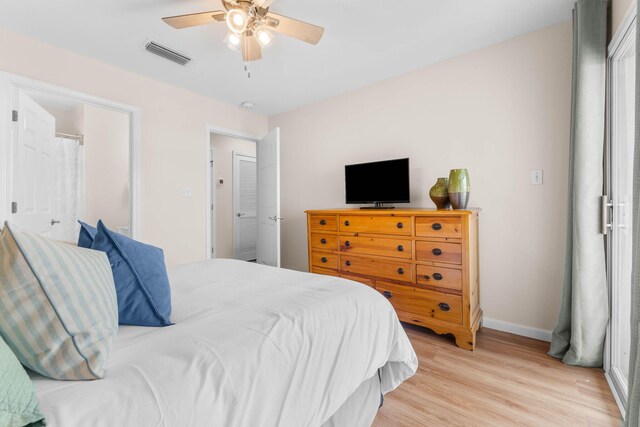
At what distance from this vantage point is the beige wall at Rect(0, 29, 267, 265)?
8.19 feet

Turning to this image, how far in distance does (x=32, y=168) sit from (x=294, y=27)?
2.60 m

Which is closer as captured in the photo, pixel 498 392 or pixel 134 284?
pixel 134 284

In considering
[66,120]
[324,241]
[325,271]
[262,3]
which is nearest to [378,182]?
[324,241]

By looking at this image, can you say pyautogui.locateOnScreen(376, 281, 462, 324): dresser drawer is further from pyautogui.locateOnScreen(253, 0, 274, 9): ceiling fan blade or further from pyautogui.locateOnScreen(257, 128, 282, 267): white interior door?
pyautogui.locateOnScreen(253, 0, 274, 9): ceiling fan blade

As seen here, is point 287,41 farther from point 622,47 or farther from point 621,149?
point 621,149

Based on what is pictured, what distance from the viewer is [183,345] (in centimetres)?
81

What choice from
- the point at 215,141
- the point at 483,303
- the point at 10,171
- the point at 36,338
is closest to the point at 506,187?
the point at 483,303

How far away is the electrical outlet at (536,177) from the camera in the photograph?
229cm

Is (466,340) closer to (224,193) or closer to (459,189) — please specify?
(459,189)

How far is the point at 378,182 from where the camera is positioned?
2977mm

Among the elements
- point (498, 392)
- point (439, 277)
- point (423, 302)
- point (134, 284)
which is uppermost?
point (134, 284)

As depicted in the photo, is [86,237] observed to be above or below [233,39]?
below

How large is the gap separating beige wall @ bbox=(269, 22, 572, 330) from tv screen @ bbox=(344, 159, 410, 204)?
0.63 ft

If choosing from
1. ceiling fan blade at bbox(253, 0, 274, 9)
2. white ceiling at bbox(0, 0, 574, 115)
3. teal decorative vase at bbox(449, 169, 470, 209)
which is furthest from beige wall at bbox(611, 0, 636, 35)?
ceiling fan blade at bbox(253, 0, 274, 9)
